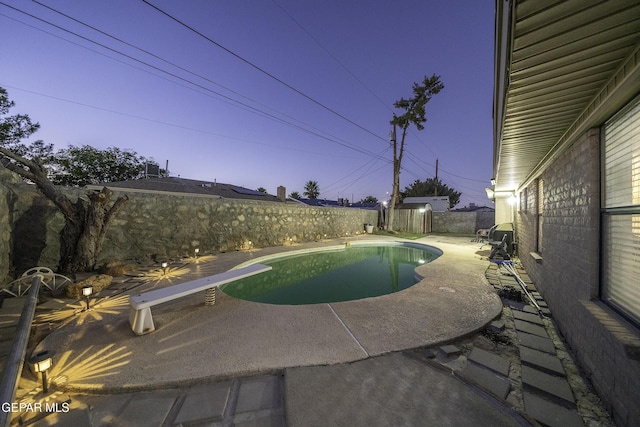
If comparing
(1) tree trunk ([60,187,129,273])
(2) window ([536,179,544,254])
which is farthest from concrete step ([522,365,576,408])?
(1) tree trunk ([60,187,129,273])

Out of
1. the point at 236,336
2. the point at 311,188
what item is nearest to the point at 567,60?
the point at 236,336

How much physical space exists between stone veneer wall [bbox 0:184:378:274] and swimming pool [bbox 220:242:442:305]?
194cm

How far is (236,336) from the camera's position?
2512mm

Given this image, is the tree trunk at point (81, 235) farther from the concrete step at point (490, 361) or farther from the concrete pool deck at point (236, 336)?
the concrete step at point (490, 361)

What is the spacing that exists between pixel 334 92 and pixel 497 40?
1068 inches

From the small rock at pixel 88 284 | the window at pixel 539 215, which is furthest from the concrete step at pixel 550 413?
the small rock at pixel 88 284

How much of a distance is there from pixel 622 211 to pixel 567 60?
1332 millimetres

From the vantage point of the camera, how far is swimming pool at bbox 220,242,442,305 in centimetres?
448

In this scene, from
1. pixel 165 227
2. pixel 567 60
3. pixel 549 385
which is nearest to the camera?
pixel 567 60

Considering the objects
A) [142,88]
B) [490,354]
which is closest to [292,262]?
[490,354]

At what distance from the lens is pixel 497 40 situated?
1.66 m

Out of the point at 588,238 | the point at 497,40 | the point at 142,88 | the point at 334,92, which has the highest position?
the point at 334,92

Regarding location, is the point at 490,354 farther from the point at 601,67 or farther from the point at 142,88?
the point at 142,88

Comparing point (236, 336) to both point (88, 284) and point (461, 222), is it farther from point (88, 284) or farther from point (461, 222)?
point (461, 222)
